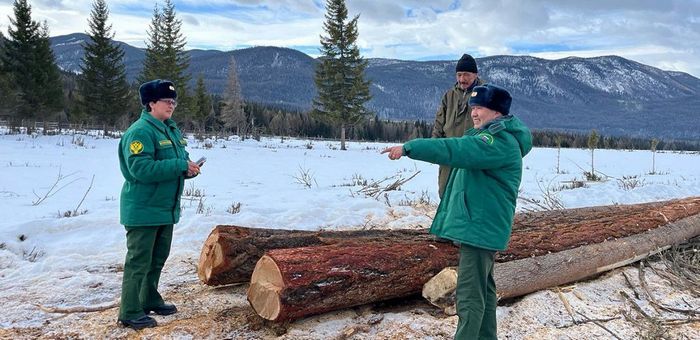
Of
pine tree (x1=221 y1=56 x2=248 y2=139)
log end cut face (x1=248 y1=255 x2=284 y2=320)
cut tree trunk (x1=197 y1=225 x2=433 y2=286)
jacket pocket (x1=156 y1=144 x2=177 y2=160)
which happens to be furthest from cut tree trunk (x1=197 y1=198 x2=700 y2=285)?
pine tree (x1=221 y1=56 x2=248 y2=139)

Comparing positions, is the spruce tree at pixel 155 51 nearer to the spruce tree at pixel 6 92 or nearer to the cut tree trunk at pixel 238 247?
the spruce tree at pixel 6 92

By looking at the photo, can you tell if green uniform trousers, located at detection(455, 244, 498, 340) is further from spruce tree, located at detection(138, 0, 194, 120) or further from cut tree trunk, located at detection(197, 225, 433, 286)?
spruce tree, located at detection(138, 0, 194, 120)

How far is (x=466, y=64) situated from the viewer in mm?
4801

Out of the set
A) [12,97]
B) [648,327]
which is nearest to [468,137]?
[648,327]

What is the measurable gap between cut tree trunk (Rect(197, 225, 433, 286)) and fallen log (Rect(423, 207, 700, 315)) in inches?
35.7

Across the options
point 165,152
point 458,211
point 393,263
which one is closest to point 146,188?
point 165,152

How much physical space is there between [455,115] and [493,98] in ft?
6.75

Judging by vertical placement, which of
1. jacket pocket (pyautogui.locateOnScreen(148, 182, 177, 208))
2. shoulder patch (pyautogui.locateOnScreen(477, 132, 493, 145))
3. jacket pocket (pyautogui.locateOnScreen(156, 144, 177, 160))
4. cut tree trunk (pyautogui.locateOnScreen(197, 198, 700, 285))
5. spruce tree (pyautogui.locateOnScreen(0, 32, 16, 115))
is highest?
spruce tree (pyautogui.locateOnScreen(0, 32, 16, 115))

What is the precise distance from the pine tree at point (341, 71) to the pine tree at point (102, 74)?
12.6m

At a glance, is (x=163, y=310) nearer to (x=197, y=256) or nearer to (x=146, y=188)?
(x=146, y=188)

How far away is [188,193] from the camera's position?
8766 mm

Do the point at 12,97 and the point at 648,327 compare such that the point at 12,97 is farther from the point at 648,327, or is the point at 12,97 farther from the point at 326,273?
the point at 648,327

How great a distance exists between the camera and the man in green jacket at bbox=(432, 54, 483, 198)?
485 cm

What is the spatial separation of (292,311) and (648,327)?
2746mm
